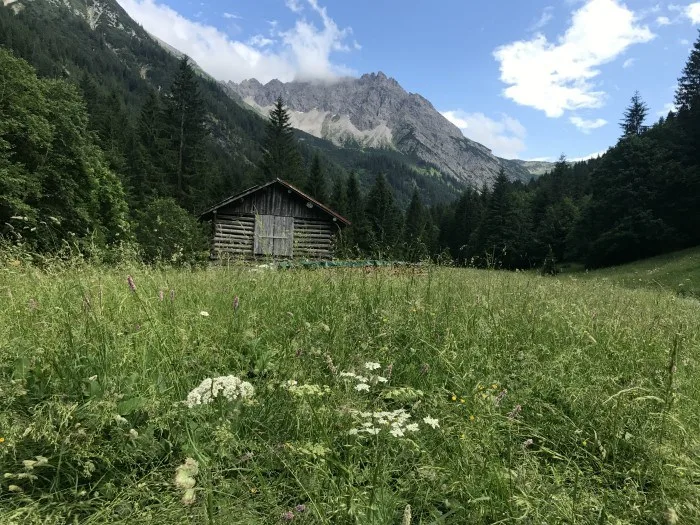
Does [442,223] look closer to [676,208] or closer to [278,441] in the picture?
[676,208]

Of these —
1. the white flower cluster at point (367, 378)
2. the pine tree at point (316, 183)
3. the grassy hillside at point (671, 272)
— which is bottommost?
the white flower cluster at point (367, 378)

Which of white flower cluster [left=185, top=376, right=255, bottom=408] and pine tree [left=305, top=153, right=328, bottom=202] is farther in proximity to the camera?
pine tree [left=305, top=153, right=328, bottom=202]

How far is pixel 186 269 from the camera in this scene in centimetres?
589

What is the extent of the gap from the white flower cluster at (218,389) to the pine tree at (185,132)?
172 feet

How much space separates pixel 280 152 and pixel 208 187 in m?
11.0

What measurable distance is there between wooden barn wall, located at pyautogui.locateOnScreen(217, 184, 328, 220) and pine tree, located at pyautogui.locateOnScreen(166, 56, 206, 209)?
90.9ft

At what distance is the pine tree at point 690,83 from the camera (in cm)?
4484

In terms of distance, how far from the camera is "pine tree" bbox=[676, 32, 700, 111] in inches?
1766

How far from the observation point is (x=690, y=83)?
45812 mm

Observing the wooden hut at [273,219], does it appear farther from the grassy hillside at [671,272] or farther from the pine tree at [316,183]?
the pine tree at [316,183]

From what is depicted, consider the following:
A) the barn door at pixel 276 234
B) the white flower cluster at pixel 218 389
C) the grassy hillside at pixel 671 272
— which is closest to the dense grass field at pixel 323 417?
the white flower cluster at pixel 218 389

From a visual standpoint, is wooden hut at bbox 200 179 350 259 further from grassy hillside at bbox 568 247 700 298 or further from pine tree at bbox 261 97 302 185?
pine tree at bbox 261 97 302 185

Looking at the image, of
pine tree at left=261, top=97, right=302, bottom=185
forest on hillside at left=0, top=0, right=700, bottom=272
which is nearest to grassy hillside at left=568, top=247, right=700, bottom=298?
forest on hillside at left=0, top=0, right=700, bottom=272

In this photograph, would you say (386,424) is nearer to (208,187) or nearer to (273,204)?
(273,204)
